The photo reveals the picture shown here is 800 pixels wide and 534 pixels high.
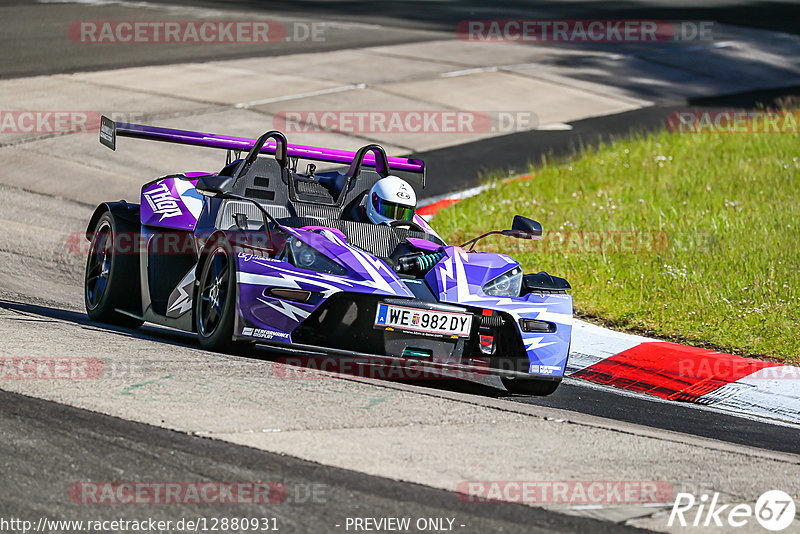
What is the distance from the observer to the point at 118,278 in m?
8.58

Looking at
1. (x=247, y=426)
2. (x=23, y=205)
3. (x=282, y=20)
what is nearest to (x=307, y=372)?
(x=247, y=426)

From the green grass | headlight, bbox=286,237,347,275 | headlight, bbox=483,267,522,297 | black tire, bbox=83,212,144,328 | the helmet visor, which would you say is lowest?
the green grass

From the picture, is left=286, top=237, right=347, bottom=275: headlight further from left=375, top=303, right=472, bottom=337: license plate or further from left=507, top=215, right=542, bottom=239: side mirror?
left=507, top=215, right=542, bottom=239: side mirror

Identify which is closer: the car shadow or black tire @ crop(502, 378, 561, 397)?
the car shadow

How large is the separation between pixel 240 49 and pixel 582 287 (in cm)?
1455

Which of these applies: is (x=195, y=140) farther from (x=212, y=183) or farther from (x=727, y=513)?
(x=727, y=513)

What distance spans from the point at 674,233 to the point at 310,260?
19.9ft

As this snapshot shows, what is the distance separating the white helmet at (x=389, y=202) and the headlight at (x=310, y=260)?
1.07 metres

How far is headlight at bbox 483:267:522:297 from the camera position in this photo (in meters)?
7.31

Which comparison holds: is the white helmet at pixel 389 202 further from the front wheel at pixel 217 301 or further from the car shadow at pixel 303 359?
the front wheel at pixel 217 301

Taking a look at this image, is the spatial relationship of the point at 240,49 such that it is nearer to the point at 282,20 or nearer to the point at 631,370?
the point at 282,20

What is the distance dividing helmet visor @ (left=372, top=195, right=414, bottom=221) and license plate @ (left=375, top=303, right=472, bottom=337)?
4.60 feet

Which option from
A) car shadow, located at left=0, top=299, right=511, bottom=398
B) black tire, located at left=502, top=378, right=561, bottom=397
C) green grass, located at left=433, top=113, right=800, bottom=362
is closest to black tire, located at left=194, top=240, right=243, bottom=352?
car shadow, located at left=0, top=299, right=511, bottom=398

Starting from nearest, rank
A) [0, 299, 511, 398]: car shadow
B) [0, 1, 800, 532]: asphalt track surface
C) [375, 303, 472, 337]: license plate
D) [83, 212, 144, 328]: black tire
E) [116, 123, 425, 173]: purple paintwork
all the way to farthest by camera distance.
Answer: [0, 1, 800, 532]: asphalt track surface
[375, 303, 472, 337]: license plate
[0, 299, 511, 398]: car shadow
[83, 212, 144, 328]: black tire
[116, 123, 425, 173]: purple paintwork
